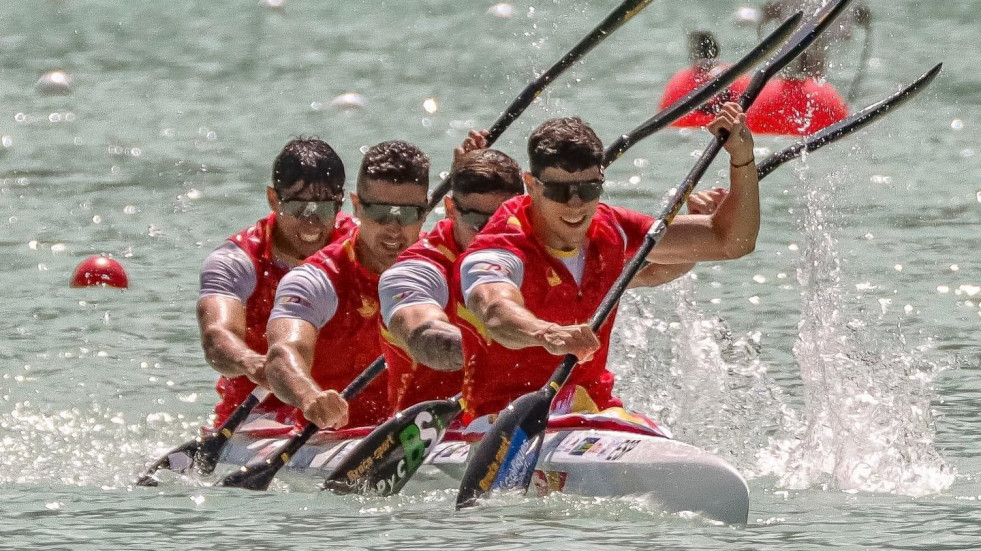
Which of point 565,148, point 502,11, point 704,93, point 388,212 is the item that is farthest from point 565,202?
point 502,11

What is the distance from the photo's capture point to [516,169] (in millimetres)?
6602

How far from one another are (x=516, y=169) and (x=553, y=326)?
3.96 ft

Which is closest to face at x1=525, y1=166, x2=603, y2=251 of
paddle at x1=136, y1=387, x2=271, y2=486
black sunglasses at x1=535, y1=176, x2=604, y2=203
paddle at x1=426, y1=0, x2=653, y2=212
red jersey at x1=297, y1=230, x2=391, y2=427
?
black sunglasses at x1=535, y1=176, x2=604, y2=203

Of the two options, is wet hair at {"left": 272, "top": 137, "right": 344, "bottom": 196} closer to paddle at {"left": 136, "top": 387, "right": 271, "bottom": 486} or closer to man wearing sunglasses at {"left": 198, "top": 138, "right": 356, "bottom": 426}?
man wearing sunglasses at {"left": 198, "top": 138, "right": 356, "bottom": 426}

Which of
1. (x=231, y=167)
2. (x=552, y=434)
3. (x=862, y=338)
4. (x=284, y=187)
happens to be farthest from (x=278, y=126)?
(x=552, y=434)

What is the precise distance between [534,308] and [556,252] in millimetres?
207

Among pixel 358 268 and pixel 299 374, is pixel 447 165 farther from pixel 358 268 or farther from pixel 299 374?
pixel 299 374

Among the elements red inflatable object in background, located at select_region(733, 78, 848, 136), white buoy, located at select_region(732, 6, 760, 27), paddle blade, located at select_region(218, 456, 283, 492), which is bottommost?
paddle blade, located at select_region(218, 456, 283, 492)

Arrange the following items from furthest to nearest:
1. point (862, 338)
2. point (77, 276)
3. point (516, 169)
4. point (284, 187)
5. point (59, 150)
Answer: point (59, 150)
point (77, 276)
point (862, 338)
point (284, 187)
point (516, 169)

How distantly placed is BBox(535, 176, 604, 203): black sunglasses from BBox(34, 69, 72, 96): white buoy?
1369 centimetres

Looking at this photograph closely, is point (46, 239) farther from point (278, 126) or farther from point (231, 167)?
point (278, 126)

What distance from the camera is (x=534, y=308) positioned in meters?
5.96

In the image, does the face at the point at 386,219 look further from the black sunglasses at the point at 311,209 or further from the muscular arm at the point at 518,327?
the muscular arm at the point at 518,327

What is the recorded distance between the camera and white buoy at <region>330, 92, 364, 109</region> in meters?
17.5
